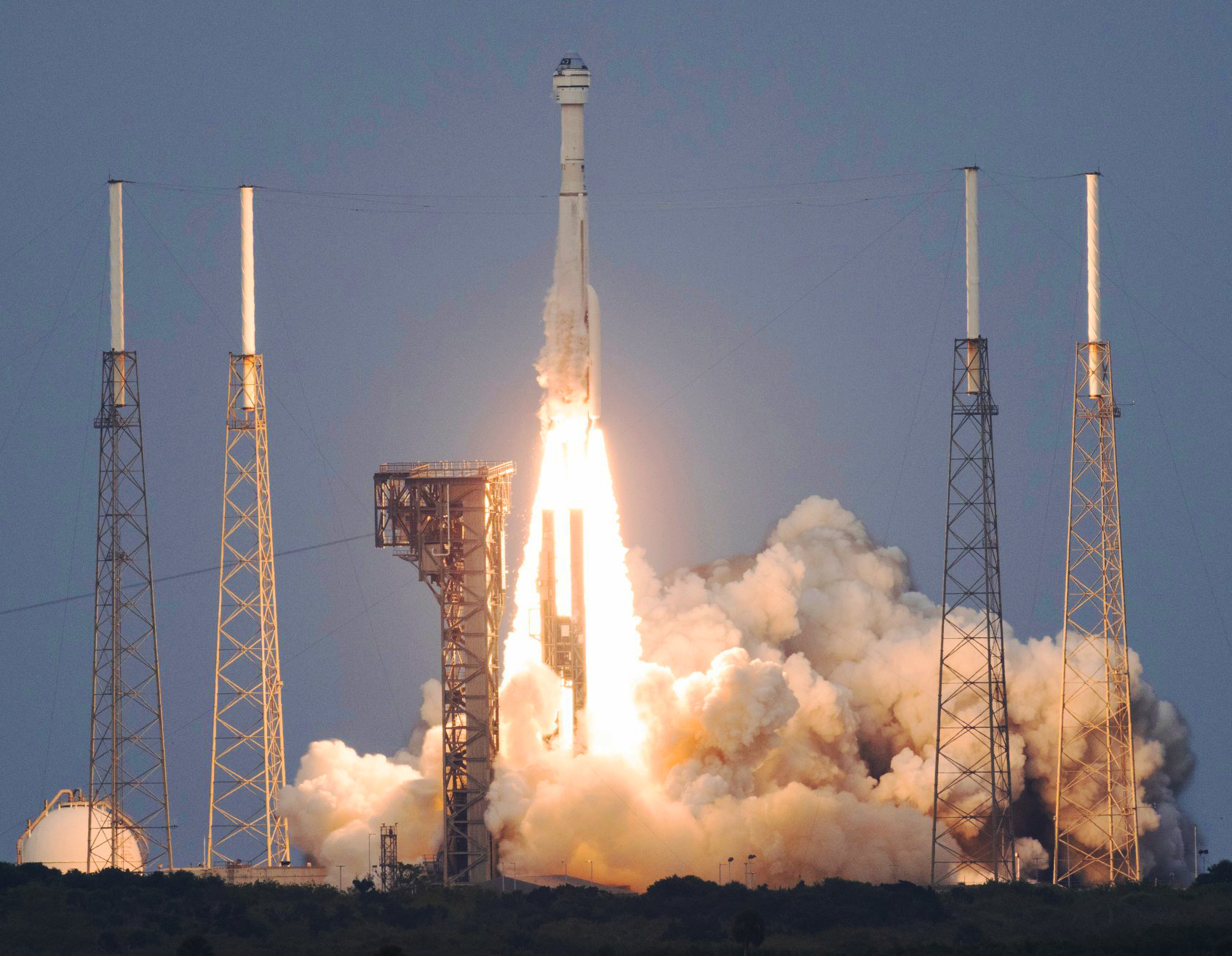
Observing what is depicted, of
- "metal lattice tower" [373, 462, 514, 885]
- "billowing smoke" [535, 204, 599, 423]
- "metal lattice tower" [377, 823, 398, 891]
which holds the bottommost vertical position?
"metal lattice tower" [377, 823, 398, 891]

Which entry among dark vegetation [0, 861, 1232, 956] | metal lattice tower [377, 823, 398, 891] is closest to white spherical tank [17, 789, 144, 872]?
dark vegetation [0, 861, 1232, 956]

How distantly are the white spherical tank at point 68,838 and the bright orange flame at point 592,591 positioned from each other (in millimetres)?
12654

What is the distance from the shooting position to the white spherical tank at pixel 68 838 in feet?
354

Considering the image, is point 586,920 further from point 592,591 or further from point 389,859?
point 592,591

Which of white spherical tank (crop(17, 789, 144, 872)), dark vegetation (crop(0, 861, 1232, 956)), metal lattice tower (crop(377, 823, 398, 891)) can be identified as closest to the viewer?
dark vegetation (crop(0, 861, 1232, 956))

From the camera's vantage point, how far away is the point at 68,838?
110 meters

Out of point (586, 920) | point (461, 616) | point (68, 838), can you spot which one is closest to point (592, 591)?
point (461, 616)

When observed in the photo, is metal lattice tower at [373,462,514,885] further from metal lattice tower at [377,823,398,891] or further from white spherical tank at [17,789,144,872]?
white spherical tank at [17,789,144,872]

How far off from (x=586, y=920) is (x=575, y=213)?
71.3ft

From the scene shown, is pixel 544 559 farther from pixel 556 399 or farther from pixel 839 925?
pixel 839 925

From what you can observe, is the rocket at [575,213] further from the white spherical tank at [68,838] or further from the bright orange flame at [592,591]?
the white spherical tank at [68,838]

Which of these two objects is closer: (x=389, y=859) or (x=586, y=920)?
(x=586, y=920)

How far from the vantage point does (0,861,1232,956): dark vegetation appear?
9856 centimetres

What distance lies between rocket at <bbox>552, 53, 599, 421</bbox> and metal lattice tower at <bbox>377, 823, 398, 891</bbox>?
1392cm
